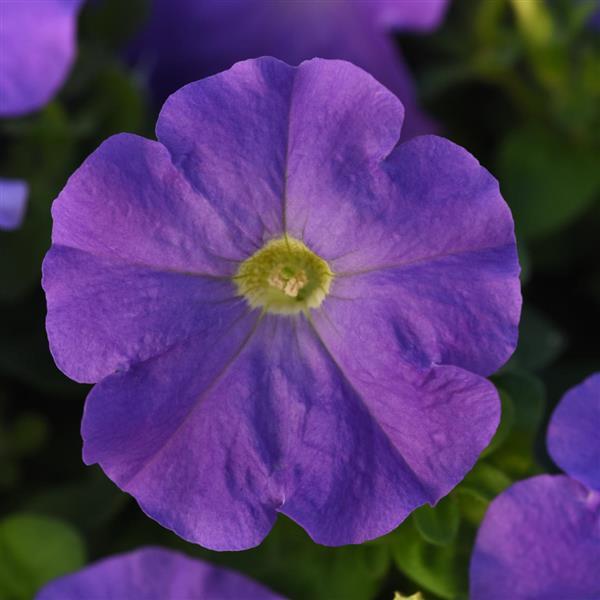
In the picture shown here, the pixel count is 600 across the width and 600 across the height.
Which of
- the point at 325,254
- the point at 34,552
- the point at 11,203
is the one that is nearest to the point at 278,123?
the point at 325,254

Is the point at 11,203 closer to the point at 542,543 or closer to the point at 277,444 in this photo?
the point at 277,444

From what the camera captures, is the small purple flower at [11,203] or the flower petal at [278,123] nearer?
the flower petal at [278,123]

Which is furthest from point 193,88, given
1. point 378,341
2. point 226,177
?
point 378,341

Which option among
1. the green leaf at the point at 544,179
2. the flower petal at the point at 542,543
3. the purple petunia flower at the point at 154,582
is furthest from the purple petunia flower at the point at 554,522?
the green leaf at the point at 544,179

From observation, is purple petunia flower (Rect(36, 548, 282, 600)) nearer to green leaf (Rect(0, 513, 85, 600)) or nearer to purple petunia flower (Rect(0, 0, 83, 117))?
green leaf (Rect(0, 513, 85, 600))

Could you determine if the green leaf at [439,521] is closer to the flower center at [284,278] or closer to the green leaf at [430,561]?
the green leaf at [430,561]

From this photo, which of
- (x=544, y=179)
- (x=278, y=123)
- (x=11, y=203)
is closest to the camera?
(x=278, y=123)

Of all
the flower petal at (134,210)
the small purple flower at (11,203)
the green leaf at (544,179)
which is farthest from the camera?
the green leaf at (544,179)
